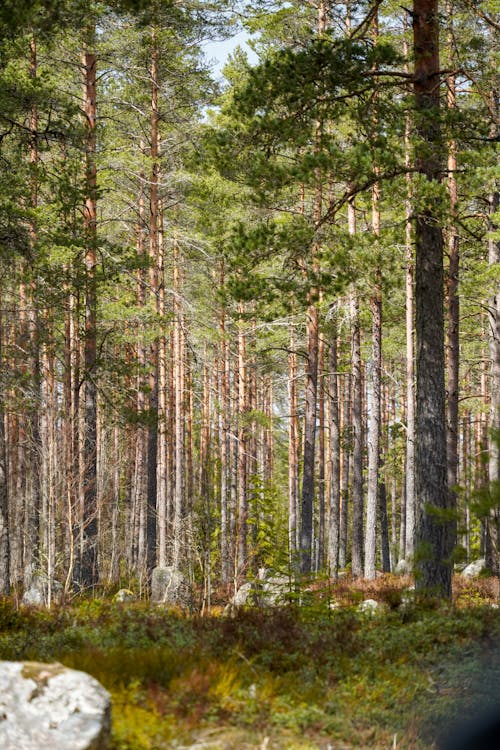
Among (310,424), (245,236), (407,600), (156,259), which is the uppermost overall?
(156,259)

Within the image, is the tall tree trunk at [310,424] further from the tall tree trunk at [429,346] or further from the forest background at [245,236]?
the tall tree trunk at [429,346]

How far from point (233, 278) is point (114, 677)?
5664mm

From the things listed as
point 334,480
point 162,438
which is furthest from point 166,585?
point 162,438

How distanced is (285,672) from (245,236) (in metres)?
5.41

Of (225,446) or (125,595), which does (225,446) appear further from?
(125,595)

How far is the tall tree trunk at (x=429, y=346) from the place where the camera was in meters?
9.30

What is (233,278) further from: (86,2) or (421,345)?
(86,2)

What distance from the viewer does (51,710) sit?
4.33 metres

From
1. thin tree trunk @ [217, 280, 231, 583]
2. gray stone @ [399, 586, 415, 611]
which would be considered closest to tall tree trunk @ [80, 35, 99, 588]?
thin tree trunk @ [217, 280, 231, 583]

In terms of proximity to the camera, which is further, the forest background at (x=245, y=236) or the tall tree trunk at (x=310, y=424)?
the tall tree trunk at (x=310, y=424)

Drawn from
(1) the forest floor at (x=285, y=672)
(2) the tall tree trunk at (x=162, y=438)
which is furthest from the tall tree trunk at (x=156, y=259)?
(1) the forest floor at (x=285, y=672)

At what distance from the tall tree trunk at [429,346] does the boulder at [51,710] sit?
5.63 metres

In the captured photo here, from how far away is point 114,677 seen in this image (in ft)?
17.9

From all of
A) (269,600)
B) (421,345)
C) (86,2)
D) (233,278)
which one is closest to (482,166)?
(421,345)
